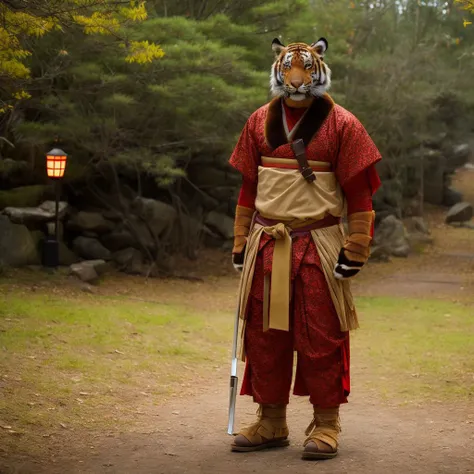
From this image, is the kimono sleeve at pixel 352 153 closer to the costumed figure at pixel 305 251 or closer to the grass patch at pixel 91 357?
the costumed figure at pixel 305 251

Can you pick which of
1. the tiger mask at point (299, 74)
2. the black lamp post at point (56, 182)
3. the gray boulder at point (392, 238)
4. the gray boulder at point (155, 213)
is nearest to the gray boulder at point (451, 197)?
the gray boulder at point (392, 238)

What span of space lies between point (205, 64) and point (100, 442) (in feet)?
24.0

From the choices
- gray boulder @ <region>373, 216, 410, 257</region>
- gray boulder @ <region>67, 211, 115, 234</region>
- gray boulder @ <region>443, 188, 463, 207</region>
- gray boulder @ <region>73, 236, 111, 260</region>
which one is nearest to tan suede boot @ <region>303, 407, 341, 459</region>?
gray boulder @ <region>73, 236, 111, 260</region>

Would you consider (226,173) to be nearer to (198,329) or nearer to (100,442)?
(198,329)

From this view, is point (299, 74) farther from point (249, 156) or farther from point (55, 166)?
point (55, 166)

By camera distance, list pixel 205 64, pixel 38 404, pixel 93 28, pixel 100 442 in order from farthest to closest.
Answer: pixel 205 64
pixel 93 28
pixel 38 404
pixel 100 442

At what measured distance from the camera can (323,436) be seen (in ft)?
14.3

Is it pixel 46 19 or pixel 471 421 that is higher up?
pixel 46 19

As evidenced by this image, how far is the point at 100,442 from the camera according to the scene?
4762 millimetres

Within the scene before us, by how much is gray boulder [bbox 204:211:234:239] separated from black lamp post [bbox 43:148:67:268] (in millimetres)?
5037

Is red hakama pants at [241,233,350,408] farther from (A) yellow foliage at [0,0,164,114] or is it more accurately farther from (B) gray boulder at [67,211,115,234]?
(B) gray boulder at [67,211,115,234]

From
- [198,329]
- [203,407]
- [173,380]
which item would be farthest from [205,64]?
[203,407]

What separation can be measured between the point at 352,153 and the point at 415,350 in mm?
4496

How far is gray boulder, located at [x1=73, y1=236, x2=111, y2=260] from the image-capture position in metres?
13.4
